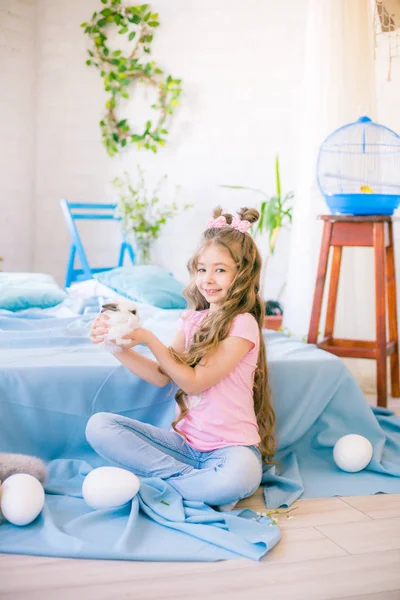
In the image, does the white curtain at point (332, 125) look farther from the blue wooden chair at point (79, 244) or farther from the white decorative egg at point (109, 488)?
the white decorative egg at point (109, 488)

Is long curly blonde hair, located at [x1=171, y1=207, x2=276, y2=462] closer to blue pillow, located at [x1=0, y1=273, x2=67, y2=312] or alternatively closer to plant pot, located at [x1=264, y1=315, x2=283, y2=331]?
blue pillow, located at [x1=0, y1=273, x2=67, y2=312]

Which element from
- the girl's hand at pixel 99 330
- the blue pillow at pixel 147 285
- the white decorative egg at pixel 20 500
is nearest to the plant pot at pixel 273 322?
the blue pillow at pixel 147 285

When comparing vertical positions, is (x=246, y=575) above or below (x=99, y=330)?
below

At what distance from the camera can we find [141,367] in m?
1.75

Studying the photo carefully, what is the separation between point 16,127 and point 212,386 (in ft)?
10.9

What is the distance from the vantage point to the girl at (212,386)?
1641 millimetres

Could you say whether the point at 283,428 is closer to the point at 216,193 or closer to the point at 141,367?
the point at 141,367

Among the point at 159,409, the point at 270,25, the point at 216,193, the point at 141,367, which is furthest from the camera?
the point at 216,193

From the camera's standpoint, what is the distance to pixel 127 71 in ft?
14.5

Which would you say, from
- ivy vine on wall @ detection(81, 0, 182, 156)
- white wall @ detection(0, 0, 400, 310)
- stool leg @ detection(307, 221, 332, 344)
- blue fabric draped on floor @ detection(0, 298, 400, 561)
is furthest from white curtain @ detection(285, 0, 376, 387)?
ivy vine on wall @ detection(81, 0, 182, 156)

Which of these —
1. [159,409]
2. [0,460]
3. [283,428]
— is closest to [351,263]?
[283,428]

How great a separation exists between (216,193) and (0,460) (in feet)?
8.93

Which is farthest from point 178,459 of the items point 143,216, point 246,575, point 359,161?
point 143,216

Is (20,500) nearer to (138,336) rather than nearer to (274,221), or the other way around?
(138,336)
